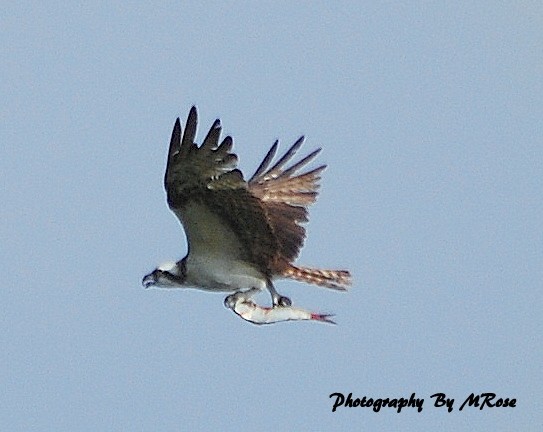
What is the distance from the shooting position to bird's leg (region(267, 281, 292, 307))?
53.8ft

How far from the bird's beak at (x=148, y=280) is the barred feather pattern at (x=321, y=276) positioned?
1425mm

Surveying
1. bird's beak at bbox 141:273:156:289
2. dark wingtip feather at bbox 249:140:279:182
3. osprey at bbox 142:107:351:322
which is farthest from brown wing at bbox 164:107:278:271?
dark wingtip feather at bbox 249:140:279:182

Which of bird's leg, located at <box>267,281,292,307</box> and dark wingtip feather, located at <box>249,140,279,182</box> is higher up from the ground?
dark wingtip feather, located at <box>249,140,279,182</box>

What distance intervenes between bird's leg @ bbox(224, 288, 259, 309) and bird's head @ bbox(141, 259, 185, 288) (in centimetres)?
58

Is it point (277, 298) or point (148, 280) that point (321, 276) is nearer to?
point (277, 298)

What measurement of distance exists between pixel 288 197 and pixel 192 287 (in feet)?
6.72

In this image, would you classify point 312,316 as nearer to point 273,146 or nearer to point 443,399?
point 443,399

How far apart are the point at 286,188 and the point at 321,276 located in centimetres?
187

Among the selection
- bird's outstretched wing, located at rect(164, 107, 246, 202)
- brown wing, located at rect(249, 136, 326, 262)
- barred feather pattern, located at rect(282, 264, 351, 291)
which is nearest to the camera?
bird's outstretched wing, located at rect(164, 107, 246, 202)

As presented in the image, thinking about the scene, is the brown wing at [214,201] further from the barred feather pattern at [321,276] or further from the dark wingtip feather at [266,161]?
the dark wingtip feather at [266,161]

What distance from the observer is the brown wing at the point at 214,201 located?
49.4ft

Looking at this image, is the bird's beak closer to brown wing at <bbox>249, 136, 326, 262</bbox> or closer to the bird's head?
the bird's head

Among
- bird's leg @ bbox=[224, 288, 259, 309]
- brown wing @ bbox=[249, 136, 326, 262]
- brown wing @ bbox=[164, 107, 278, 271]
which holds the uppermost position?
brown wing @ bbox=[249, 136, 326, 262]

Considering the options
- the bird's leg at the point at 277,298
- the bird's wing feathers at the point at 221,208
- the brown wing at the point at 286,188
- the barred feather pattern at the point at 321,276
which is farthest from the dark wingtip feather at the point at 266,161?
the bird's leg at the point at 277,298
